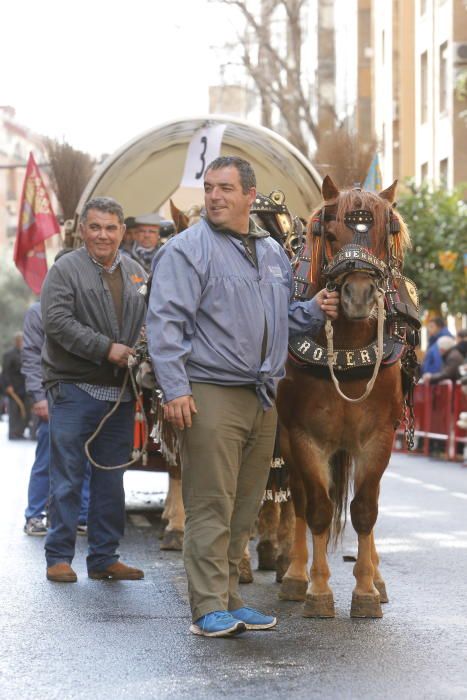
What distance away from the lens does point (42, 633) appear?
7676 mm

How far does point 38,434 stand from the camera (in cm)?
1266

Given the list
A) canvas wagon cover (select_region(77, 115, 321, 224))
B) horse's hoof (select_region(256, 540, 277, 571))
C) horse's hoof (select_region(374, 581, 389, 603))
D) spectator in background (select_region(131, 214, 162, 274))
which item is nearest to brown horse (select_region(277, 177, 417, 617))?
horse's hoof (select_region(374, 581, 389, 603))

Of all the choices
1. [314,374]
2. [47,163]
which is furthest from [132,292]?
[47,163]

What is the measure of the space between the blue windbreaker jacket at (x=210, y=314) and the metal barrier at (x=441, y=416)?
49.1 feet

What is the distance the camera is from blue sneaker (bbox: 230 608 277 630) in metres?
7.71

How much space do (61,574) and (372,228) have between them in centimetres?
284

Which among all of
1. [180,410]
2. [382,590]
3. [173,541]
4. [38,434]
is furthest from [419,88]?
[180,410]

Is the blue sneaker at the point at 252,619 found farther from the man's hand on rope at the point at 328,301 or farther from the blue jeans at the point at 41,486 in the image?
the blue jeans at the point at 41,486

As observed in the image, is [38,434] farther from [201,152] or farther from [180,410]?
[180,410]

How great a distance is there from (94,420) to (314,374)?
1.82 metres

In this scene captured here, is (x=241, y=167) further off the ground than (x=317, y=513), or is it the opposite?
(x=241, y=167)

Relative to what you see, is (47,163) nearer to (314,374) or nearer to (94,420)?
(94,420)

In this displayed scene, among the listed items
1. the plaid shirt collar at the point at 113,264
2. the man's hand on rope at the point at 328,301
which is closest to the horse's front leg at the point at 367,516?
the man's hand on rope at the point at 328,301

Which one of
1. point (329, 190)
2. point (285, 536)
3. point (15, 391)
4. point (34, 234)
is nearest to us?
point (329, 190)
